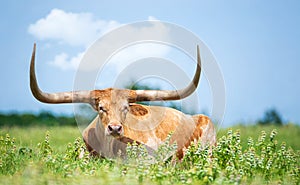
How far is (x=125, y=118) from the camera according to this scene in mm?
8461

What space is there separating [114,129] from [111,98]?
87 centimetres

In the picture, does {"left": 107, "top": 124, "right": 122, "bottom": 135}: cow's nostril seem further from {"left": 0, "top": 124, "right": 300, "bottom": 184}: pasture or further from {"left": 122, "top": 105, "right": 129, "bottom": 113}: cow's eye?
{"left": 122, "top": 105, "right": 129, "bottom": 113}: cow's eye

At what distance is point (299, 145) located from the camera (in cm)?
1944

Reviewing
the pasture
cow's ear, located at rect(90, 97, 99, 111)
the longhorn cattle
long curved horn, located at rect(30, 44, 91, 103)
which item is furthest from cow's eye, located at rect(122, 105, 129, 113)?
the pasture

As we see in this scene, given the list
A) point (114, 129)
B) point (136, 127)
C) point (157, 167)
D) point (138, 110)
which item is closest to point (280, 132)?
point (138, 110)

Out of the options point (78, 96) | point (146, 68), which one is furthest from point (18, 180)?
point (146, 68)

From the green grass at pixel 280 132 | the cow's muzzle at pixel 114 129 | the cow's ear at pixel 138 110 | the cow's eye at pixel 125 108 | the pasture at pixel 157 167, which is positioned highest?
the green grass at pixel 280 132

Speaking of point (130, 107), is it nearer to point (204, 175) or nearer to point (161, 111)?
point (161, 111)

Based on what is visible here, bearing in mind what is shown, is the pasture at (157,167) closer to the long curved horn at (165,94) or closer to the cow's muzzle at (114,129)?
the cow's muzzle at (114,129)

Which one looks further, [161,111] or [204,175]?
[161,111]

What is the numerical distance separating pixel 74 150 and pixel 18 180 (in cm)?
241

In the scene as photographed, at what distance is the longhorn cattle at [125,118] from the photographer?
820cm

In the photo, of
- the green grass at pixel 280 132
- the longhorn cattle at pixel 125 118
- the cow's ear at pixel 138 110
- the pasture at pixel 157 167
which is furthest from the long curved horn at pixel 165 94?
the green grass at pixel 280 132

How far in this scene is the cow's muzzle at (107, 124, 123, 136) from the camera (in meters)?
7.57
